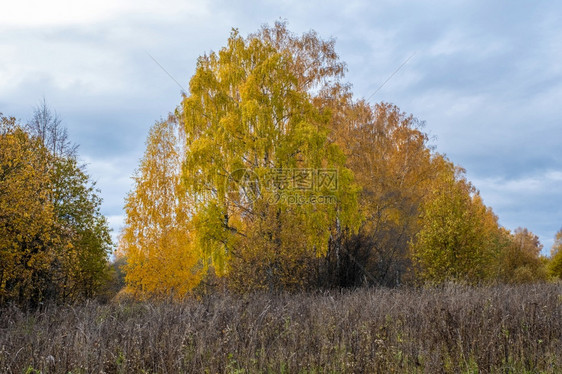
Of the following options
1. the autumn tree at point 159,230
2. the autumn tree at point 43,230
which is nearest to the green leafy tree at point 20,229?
the autumn tree at point 43,230

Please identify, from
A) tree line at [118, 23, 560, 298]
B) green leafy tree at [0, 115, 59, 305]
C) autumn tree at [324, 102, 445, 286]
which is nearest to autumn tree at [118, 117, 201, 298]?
tree line at [118, 23, 560, 298]

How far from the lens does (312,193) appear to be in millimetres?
14781

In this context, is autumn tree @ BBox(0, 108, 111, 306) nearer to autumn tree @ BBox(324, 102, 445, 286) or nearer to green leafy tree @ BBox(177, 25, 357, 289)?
green leafy tree @ BBox(177, 25, 357, 289)

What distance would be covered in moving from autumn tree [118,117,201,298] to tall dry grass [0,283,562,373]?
30.2 feet

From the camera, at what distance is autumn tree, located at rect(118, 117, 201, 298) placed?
16.9 meters

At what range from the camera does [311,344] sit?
5.64 m

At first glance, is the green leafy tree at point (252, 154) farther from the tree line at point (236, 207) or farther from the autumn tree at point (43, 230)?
the autumn tree at point (43, 230)

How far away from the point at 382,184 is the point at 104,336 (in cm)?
1778

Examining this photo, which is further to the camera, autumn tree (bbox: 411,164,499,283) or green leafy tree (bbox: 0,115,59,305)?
autumn tree (bbox: 411,164,499,283)

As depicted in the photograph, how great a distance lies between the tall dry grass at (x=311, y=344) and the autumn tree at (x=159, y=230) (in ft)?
30.2

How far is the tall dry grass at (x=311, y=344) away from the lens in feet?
15.4

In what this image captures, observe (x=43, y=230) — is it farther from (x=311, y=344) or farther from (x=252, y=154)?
(x=311, y=344)

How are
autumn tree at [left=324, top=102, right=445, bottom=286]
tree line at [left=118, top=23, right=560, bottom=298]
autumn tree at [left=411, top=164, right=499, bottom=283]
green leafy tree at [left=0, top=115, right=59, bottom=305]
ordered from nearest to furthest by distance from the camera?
1. green leafy tree at [left=0, top=115, right=59, bottom=305]
2. tree line at [left=118, top=23, right=560, bottom=298]
3. autumn tree at [left=411, top=164, right=499, bottom=283]
4. autumn tree at [left=324, top=102, right=445, bottom=286]


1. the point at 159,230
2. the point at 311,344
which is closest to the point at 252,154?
the point at 159,230
